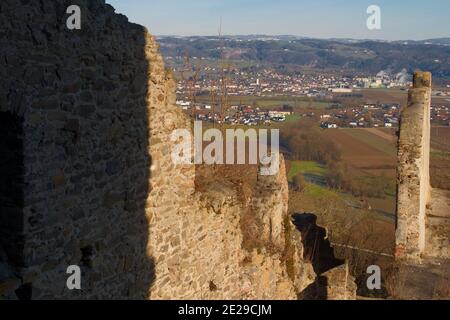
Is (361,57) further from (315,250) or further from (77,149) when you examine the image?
(77,149)

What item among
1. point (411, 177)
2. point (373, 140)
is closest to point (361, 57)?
point (373, 140)

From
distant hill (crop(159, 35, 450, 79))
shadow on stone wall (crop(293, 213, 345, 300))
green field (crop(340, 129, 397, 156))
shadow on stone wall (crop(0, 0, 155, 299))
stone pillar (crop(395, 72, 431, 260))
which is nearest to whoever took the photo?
shadow on stone wall (crop(0, 0, 155, 299))

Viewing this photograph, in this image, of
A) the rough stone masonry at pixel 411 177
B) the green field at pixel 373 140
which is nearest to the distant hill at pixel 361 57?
the green field at pixel 373 140

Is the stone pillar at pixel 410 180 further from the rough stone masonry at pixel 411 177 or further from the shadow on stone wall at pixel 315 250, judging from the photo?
the shadow on stone wall at pixel 315 250

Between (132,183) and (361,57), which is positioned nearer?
(132,183)

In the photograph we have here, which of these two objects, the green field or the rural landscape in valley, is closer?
the rural landscape in valley

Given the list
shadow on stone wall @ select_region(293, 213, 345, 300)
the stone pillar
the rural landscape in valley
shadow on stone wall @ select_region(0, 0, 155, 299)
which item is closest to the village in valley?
the rural landscape in valley

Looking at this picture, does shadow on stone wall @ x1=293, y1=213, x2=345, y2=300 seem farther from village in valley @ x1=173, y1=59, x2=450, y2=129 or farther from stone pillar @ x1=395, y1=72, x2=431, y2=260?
village in valley @ x1=173, y1=59, x2=450, y2=129

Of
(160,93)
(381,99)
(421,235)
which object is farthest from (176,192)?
(381,99)
